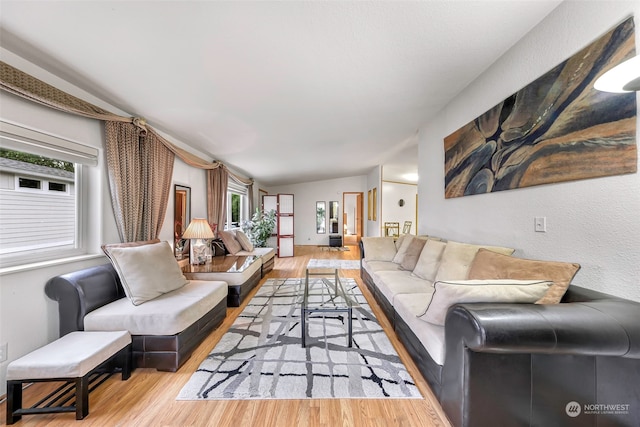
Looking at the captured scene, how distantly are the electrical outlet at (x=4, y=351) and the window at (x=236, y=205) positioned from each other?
407 centimetres

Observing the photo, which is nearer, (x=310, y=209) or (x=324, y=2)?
(x=324, y=2)

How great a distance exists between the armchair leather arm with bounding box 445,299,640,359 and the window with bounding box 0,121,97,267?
9.91 feet

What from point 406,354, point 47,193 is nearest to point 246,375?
point 406,354

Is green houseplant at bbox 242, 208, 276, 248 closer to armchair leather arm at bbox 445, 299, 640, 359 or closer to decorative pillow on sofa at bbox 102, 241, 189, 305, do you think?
decorative pillow on sofa at bbox 102, 241, 189, 305

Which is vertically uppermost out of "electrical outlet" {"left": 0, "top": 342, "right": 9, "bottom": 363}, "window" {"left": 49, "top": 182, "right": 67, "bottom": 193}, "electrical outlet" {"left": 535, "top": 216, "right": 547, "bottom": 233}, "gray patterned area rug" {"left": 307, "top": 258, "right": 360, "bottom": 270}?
"window" {"left": 49, "top": 182, "right": 67, "bottom": 193}

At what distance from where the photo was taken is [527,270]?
1622mm

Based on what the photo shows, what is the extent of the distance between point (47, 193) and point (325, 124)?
2995 millimetres

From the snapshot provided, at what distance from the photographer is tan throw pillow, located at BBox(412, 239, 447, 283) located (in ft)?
9.02

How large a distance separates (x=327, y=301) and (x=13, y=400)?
7.98 ft

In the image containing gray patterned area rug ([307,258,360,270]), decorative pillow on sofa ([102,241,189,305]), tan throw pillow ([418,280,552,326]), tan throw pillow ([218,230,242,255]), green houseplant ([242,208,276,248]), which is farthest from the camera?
green houseplant ([242,208,276,248])

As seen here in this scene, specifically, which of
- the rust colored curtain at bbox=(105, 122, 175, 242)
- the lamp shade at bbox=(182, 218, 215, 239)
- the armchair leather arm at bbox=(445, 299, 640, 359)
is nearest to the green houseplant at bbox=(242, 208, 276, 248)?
the lamp shade at bbox=(182, 218, 215, 239)

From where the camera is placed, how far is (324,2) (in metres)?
1.48

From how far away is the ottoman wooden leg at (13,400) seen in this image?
1.39 m

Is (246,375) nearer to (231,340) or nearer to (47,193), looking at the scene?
(231,340)
